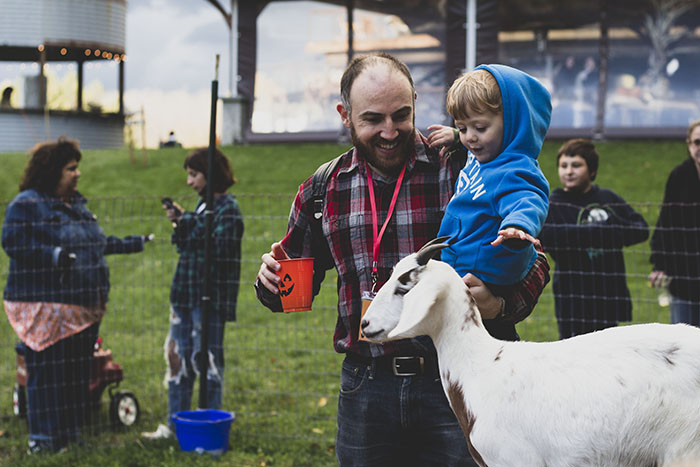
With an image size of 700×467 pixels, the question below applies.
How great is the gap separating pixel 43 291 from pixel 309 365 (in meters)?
2.72

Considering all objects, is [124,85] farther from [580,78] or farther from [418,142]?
[418,142]

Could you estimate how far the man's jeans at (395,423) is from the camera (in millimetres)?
2703

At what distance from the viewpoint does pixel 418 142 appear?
286cm

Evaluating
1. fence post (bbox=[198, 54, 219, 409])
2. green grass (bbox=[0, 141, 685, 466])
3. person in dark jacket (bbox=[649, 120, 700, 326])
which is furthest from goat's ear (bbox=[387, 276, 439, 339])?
person in dark jacket (bbox=[649, 120, 700, 326])

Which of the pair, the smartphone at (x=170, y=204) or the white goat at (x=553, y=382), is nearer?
the white goat at (x=553, y=382)

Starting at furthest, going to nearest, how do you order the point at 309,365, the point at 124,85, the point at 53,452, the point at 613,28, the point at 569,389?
the point at 124,85, the point at 613,28, the point at 309,365, the point at 53,452, the point at 569,389

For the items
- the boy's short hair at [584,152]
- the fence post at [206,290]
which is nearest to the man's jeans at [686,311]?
the boy's short hair at [584,152]

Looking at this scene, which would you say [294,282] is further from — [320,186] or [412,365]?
[412,365]

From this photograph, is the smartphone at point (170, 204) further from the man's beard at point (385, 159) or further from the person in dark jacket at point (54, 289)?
the man's beard at point (385, 159)

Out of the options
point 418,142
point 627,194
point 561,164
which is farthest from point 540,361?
point 627,194

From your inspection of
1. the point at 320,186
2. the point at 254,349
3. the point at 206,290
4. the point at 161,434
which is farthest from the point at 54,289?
the point at 320,186

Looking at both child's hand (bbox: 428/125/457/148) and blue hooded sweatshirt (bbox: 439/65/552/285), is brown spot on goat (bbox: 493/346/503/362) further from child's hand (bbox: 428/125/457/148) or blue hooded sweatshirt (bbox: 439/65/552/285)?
child's hand (bbox: 428/125/457/148)

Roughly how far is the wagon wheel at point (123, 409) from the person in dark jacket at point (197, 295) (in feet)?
1.16

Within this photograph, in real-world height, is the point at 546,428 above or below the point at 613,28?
below
